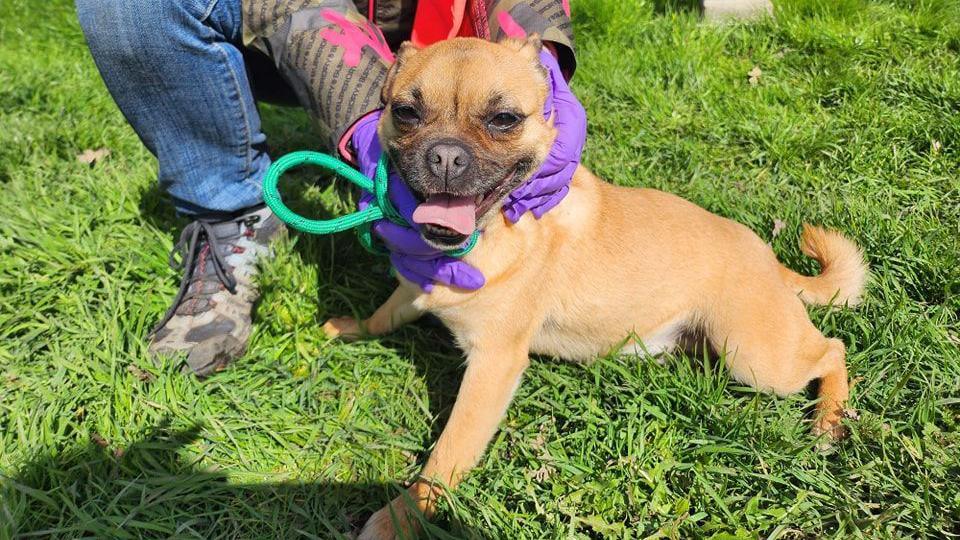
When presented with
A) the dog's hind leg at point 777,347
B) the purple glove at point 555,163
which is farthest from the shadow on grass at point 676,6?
the dog's hind leg at point 777,347

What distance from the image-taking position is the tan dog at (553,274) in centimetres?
210

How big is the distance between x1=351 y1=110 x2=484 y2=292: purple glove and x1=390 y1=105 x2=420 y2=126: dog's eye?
0.22 m

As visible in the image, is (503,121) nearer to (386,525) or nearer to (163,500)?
(386,525)

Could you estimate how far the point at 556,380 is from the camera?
265 centimetres

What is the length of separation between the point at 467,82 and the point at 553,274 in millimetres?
819

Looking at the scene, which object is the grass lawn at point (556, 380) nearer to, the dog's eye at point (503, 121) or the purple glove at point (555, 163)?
the purple glove at point (555, 163)

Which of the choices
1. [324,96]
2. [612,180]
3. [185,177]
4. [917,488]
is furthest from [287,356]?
[917,488]

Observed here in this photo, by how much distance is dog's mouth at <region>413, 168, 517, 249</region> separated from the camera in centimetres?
204

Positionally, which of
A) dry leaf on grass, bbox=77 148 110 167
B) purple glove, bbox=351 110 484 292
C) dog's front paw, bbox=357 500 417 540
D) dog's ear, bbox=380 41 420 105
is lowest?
dog's front paw, bbox=357 500 417 540

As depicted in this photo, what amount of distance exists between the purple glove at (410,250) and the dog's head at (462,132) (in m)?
0.10

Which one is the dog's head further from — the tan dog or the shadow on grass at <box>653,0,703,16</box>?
the shadow on grass at <box>653,0,703,16</box>

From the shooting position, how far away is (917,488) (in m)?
2.14

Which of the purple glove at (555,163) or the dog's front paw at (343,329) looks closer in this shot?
the purple glove at (555,163)

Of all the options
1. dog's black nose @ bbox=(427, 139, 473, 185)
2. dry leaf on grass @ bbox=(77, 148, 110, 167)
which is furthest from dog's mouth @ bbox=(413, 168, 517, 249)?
dry leaf on grass @ bbox=(77, 148, 110, 167)
